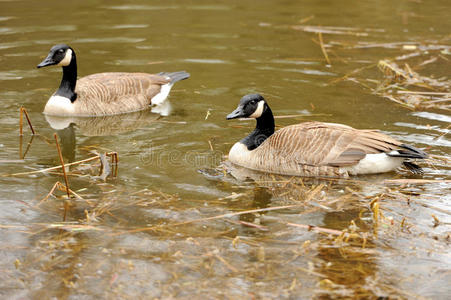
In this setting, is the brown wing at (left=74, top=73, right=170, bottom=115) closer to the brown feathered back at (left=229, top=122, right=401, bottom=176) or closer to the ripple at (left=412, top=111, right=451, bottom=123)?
the brown feathered back at (left=229, top=122, right=401, bottom=176)

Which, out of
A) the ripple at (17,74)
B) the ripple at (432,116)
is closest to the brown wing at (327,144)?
the ripple at (432,116)

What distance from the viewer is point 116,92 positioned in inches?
431

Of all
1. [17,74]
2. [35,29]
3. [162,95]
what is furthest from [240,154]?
[35,29]

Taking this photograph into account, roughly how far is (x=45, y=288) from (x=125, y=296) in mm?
691

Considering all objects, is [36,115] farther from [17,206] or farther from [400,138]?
[400,138]

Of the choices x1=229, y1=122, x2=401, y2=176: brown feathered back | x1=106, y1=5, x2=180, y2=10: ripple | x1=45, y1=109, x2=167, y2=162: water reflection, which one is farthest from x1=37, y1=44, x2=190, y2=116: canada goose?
x1=106, y1=5, x2=180, y2=10: ripple

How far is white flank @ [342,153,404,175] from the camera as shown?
25.6ft

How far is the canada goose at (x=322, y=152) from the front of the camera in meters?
7.80

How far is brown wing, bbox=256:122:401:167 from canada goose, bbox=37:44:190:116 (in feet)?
12.1

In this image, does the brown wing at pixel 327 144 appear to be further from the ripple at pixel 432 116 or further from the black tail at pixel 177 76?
the black tail at pixel 177 76

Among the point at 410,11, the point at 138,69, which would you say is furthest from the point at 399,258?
the point at 410,11

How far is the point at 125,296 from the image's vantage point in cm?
535

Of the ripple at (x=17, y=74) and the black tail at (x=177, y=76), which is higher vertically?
the black tail at (x=177, y=76)

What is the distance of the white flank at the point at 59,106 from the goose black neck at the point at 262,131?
3.46 meters
